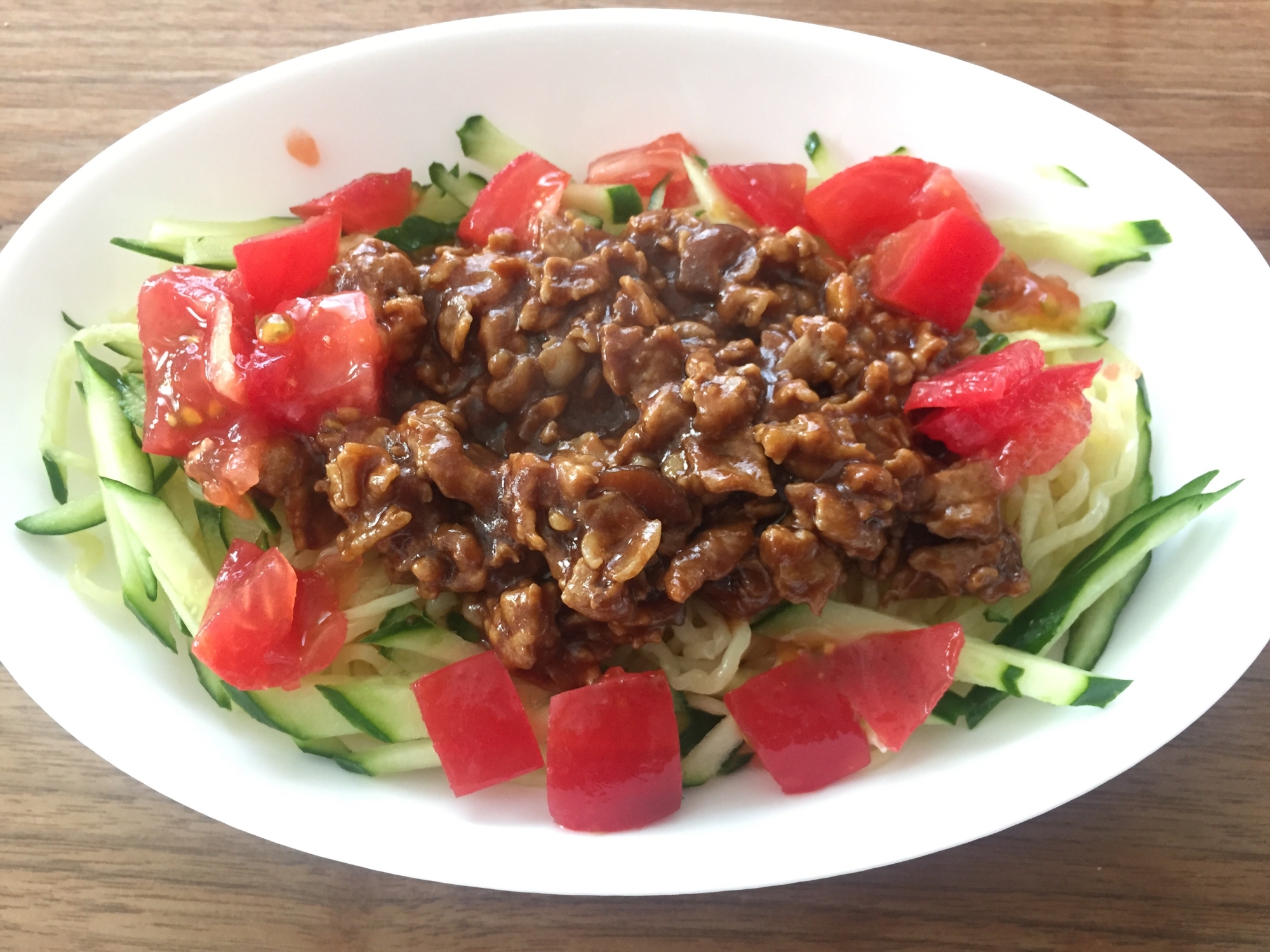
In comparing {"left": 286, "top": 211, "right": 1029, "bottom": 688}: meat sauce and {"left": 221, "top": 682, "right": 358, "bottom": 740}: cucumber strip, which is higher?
{"left": 286, "top": 211, "right": 1029, "bottom": 688}: meat sauce

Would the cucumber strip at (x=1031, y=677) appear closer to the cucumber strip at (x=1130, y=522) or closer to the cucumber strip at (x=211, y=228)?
the cucumber strip at (x=1130, y=522)

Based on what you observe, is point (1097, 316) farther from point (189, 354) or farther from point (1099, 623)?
point (189, 354)

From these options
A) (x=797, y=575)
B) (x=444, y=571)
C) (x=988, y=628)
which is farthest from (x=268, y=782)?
(x=988, y=628)

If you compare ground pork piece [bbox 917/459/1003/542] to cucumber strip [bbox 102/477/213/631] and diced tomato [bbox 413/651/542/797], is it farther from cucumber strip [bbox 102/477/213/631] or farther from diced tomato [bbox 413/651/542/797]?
cucumber strip [bbox 102/477/213/631]

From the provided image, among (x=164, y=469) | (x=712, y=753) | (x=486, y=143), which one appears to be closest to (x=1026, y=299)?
(x=712, y=753)

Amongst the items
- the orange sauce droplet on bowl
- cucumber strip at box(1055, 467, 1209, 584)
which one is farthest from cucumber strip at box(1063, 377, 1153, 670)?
the orange sauce droplet on bowl

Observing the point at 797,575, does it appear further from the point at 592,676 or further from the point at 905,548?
the point at 592,676

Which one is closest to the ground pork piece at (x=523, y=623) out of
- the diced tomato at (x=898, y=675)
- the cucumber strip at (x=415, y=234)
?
the diced tomato at (x=898, y=675)
